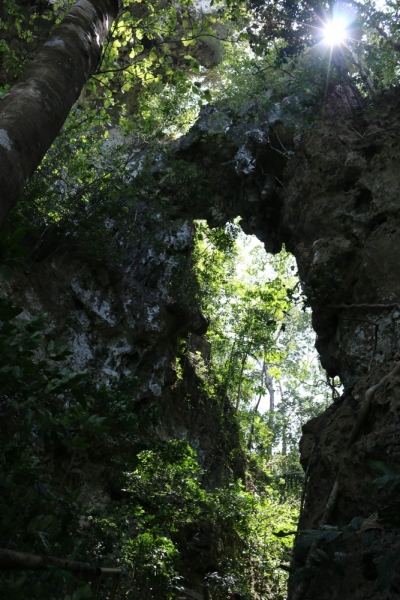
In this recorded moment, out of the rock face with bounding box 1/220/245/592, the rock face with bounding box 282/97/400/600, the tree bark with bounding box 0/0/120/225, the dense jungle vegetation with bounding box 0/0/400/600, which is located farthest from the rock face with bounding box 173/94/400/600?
the rock face with bounding box 1/220/245/592

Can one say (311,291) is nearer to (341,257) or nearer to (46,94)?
(341,257)

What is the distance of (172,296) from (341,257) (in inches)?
215

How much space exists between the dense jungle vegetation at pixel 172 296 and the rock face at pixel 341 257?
66 centimetres

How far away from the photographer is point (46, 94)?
7.64 ft

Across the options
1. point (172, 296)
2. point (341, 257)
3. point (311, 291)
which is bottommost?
point (311, 291)

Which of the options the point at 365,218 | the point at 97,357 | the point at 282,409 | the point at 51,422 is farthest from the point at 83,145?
the point at 282,409

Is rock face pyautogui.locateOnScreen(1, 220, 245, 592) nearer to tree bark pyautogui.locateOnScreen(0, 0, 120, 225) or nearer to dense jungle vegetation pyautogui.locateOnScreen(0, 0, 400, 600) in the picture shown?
dense jungle vegetation pyautogui.locateOnScreen(0, 0, 400, 600)

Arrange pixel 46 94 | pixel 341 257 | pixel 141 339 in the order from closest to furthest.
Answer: pixel 46 94
pixel 341 257
pixel 141 339

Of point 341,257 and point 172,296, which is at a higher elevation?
point 172,296

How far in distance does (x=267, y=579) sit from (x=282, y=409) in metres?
13.2

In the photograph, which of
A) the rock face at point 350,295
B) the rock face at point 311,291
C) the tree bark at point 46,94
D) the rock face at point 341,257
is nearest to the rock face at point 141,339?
the rock face at point 311,291

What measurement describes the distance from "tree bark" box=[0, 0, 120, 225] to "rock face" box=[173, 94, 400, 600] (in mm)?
2385

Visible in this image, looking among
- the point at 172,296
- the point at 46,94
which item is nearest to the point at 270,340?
the point at 172,296

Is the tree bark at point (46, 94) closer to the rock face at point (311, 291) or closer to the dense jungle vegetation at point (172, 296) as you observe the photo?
the dense jungle vegetation at point (172, 296)
